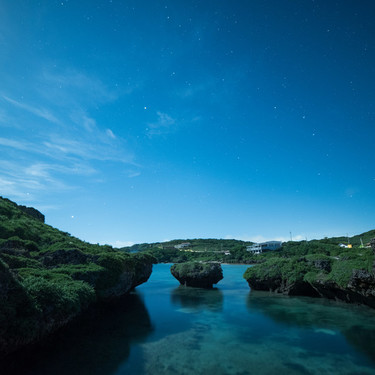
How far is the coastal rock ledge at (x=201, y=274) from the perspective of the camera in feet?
160

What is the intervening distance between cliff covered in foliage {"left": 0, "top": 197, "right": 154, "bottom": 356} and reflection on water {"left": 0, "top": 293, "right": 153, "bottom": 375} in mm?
1671

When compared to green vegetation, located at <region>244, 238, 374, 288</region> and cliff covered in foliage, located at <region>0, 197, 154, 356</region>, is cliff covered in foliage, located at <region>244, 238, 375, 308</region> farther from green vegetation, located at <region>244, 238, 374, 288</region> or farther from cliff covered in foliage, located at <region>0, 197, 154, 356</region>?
cliff covered in foliage, located at <region>0, 197, 154, 356</region>

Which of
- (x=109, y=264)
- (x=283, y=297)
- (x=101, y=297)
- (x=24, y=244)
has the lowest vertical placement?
(x=283, y=297)

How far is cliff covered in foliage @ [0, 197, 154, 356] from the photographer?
38.3ft

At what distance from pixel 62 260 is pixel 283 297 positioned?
30729 mm

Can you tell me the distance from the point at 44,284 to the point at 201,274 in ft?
124

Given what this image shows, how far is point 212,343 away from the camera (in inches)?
704

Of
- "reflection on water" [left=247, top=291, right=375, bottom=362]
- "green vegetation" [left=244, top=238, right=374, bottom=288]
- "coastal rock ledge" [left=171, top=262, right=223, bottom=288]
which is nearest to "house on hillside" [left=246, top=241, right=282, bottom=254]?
"coastal rock ledge" [left=171, top=262, right=223, bottom=288]

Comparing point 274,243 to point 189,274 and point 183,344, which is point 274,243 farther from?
point 183,344

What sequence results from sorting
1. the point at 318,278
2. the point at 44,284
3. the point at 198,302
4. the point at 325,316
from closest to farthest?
the point at 44,284 < the point at 325,316 < the point at 318,278 < the point at 198,302

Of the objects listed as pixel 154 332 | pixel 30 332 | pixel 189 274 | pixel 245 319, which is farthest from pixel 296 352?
pixel 189 274

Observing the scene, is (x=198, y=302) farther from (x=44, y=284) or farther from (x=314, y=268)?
(x=44, y=284)

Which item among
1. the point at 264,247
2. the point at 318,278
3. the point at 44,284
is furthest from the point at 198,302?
the point at 264,247

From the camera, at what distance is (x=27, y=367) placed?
1308 centimetres
